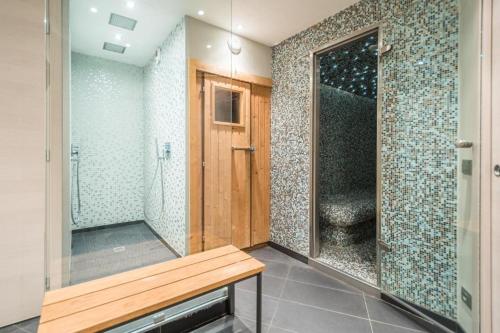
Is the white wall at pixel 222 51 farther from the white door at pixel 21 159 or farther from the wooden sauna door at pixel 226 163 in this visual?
the white door at pixel 21 159

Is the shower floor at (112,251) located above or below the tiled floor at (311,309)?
above

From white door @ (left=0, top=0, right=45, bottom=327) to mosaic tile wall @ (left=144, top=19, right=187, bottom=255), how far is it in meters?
0.85

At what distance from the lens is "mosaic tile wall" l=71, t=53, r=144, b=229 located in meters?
1.98

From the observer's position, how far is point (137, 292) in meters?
1.17

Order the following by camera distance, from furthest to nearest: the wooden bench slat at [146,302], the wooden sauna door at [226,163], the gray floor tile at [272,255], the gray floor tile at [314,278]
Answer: the gray floor tile at [272,255], the wooden sauna door at [226,163], the gray floor tile at [314,278], the wooden bench slat at [146,302]

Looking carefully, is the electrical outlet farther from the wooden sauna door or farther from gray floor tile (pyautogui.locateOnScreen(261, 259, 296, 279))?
the wooden sauna door

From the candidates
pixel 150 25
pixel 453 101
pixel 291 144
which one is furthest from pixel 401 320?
pixel 150 25

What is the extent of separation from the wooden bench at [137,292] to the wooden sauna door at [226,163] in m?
0.89

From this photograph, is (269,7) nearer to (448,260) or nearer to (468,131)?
(468,131)

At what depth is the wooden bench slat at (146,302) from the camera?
3.09ft

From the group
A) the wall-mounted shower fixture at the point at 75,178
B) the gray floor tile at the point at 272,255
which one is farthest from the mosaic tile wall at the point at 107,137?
the gray floor tile at the point at 272,255

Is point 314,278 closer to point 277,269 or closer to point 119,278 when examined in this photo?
point 277,269

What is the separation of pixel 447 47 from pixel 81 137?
111 inches

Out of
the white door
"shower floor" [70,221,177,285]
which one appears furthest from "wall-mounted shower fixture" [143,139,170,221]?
the white door
